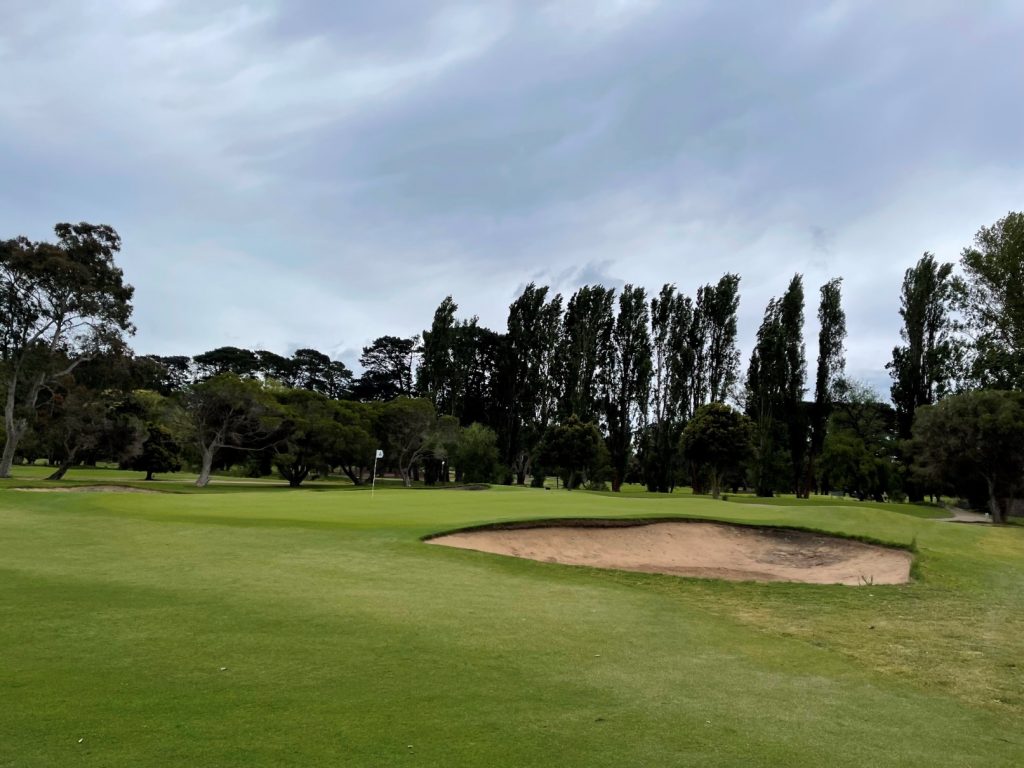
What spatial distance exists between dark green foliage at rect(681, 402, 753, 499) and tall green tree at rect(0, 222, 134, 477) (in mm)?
43853

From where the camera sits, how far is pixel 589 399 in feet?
222

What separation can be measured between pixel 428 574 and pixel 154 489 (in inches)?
1486

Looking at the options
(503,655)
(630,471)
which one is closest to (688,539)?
(503,655)

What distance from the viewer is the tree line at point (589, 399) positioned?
4628cm

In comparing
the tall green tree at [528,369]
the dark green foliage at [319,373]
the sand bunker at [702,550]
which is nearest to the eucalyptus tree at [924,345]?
the tall green tree at [528,369]

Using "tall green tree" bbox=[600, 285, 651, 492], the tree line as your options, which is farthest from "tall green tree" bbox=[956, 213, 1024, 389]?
"tall green tree" bbox=[600, 285, 651, 492]

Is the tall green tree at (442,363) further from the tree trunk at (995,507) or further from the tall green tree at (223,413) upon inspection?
the tree trunk at (995,507)

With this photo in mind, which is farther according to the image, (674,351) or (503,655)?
(674,351)

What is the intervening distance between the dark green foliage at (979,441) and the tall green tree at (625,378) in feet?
83.1

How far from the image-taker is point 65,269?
46.8 metres

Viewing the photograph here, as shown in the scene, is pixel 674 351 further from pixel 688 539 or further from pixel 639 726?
pixel 639 726

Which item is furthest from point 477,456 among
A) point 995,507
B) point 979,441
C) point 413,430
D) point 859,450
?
point 995,507

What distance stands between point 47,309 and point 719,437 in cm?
4941

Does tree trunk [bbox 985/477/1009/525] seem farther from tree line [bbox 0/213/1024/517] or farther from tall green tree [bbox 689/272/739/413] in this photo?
tall green tree [bbox 689/272/739/413]
